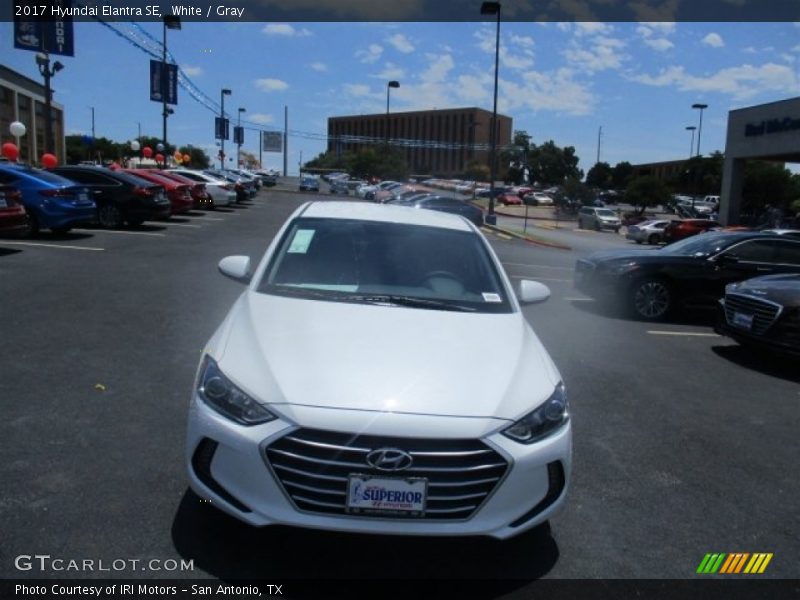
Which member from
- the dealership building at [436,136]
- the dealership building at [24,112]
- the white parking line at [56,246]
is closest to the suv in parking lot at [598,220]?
the white parking line at [56,246]

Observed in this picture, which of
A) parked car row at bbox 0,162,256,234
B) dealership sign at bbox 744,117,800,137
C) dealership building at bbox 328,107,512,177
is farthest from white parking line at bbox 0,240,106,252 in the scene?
dealership building at bbox 328,107,512,177

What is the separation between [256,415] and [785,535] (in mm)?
2829

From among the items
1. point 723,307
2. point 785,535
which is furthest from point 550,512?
point 723,307

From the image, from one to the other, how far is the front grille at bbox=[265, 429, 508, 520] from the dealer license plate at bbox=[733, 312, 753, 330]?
18.7ft

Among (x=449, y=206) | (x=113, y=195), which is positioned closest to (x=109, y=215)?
(x=113, y=195)

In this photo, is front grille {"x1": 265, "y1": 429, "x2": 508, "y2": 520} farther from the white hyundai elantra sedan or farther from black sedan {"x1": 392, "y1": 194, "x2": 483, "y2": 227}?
black sedan {"x1": 392, "y1": 194, "x2": 483, "y2": 227}

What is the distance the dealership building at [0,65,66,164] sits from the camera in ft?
203

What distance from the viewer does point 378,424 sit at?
279 centimetres

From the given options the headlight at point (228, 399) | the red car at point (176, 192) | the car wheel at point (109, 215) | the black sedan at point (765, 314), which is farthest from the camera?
the red car at point (176, 192)

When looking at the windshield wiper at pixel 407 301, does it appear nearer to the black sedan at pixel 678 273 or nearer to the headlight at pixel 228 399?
the headlight at pixel 228 399

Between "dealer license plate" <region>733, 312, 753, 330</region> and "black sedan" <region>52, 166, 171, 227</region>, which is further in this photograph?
"black sedan" <region>52, 166, 171, 227</region>

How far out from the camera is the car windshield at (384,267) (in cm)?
407

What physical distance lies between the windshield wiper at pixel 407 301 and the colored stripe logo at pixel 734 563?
1.73m

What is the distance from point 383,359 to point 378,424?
0.46 meters
